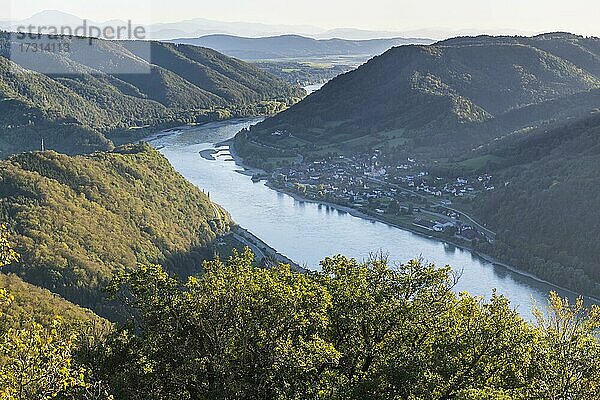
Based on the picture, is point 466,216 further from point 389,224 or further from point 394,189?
point 394,189

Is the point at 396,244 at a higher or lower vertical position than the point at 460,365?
lower

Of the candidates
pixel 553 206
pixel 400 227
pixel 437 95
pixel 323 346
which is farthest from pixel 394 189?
pixel 323 346

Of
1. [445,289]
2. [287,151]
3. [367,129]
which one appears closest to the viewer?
[445,289]

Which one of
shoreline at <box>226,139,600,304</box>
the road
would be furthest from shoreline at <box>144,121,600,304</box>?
the road

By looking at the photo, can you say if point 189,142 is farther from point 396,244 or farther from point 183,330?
point 183,330

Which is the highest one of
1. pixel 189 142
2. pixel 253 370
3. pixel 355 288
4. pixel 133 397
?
pixel 355 288

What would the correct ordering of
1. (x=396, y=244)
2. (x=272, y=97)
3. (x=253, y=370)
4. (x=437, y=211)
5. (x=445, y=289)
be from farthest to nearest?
(x=272, y=97)
(x=437, y=211)
(x=396, y=244)
(x=445, y=289)
(x=253, y=370)

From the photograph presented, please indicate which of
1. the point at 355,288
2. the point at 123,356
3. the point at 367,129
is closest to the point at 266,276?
the point at 355,288

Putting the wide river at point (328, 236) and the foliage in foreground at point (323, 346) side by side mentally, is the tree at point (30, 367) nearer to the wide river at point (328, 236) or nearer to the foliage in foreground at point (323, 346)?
the foliage in foreground at point (323, 346)

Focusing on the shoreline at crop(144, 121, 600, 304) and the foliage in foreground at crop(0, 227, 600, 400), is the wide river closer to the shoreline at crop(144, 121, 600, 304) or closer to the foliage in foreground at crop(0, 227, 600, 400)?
the shoreline at crop(144, 121, 600, 304)
